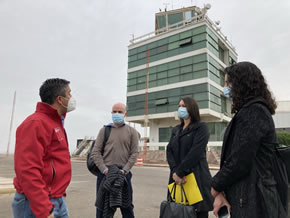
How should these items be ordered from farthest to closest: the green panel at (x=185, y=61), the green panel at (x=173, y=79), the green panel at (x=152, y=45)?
the green panel at (x=152, y=45)
the green panel at (x=173, y=79)
the green panel at (x=185, y=61)

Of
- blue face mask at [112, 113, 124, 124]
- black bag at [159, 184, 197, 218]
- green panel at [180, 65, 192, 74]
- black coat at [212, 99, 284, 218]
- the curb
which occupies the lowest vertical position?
the curb

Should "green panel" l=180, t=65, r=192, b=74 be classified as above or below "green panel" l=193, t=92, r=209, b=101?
above

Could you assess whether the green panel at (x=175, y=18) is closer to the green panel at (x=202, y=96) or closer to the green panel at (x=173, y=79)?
the green panel at (x=173, y=79)

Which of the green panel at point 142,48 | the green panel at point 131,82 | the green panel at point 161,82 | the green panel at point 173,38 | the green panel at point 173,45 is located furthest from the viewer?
the green panel at point 131,82

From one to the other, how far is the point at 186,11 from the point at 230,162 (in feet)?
125

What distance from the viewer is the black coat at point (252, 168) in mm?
1767

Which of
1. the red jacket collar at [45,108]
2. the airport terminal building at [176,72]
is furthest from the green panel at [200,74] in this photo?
the red jacket collar at [45,108]

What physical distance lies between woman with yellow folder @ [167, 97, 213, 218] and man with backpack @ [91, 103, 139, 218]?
631 mm

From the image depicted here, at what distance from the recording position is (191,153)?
3.04 metres

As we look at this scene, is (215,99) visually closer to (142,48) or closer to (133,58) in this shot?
(142,48)

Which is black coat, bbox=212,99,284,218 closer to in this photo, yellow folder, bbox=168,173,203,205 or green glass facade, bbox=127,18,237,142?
yellow folder, bbox=168,173,203,205

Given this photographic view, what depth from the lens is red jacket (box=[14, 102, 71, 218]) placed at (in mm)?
1783

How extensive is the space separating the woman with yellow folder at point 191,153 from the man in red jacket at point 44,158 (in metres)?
1.53

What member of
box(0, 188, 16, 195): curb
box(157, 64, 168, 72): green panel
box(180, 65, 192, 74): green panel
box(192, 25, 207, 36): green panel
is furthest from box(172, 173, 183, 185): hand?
box(157, 64, 168, 72): green panel
